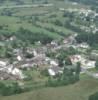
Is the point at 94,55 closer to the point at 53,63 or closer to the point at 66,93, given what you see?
the point at 53,63

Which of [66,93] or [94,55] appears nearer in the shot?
[66,93]

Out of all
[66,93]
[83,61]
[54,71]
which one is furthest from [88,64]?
[66,93]

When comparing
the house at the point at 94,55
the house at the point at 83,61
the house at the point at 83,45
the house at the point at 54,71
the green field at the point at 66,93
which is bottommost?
the house at the point at 83,45

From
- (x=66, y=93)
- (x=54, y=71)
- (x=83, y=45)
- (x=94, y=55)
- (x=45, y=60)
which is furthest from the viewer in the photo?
(x=83, y=45)

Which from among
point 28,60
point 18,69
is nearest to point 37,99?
point 18,69

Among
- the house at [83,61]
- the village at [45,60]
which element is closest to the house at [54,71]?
the village at [45,60]

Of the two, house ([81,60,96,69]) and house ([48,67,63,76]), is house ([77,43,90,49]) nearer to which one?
house ([81,60,96,69])

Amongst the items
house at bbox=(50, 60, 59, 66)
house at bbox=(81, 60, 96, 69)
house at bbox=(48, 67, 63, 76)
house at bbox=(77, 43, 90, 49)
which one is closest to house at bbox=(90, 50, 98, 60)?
house at bbox=(81, 60, 96, 69)

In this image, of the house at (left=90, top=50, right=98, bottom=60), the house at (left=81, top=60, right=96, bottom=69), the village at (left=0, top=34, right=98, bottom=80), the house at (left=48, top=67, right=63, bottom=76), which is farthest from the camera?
the house at (left=90, top=50, right=98, bottom=60)

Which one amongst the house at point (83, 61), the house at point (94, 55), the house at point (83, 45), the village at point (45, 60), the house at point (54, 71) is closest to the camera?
the house at point (54, 71)

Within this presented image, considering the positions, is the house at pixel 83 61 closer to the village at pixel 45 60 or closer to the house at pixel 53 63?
the village at pixel 45 60

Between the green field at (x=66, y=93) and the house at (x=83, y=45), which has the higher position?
the green field at (x=66, y=93)
